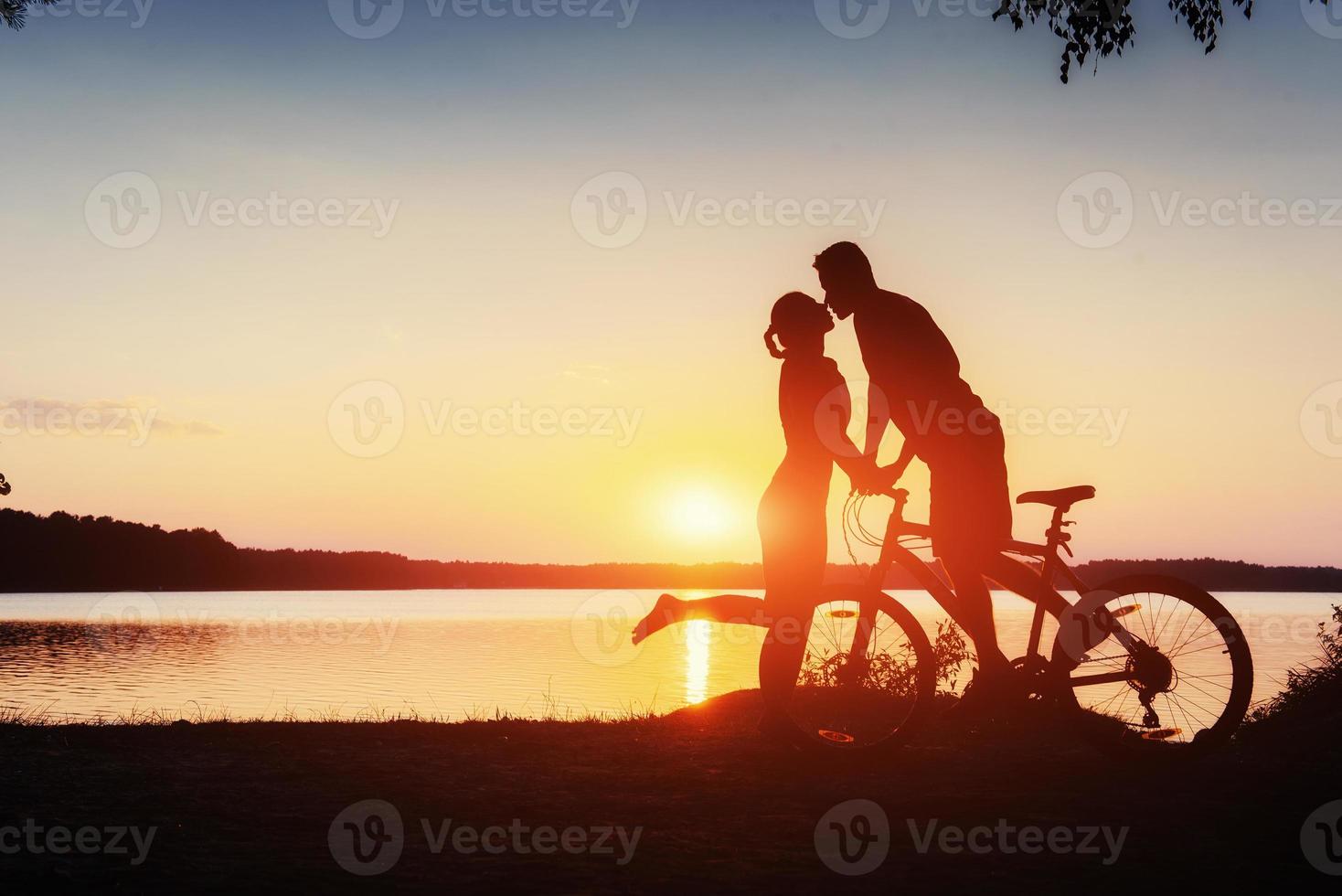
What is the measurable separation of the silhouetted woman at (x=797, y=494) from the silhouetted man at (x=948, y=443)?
396mm

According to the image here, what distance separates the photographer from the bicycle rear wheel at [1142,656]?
6055mm

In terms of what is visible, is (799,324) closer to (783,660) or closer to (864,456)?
(864,456)

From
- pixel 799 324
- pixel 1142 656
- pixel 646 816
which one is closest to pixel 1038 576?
pixel 1142 656

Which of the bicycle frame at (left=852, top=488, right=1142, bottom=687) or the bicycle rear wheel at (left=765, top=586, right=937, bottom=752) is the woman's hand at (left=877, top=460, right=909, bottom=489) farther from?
the bicycle rear wheel at (left=765, top=586, right=937, bottom=752)

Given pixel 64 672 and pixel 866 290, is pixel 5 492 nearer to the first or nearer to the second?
pixel 866 290

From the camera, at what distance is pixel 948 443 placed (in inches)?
245

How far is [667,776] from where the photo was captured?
6.29 meters

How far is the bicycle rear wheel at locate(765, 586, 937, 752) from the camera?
6484 millimetres

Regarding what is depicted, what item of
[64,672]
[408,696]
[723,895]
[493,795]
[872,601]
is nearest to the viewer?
[723,895]

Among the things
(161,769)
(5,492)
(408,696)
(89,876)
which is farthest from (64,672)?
(89,876)

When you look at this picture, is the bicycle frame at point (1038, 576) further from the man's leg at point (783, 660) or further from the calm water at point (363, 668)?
the calm water at point (363, 668)

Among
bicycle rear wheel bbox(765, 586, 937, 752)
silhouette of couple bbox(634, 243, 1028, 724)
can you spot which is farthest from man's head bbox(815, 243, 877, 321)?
bicycle rear wheel bbox(765, 586, 937, 752)

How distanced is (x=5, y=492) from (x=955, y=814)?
454 inches

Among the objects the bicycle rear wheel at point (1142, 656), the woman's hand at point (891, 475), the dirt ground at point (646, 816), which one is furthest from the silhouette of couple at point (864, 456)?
the dirt ground at point (646, 816)
